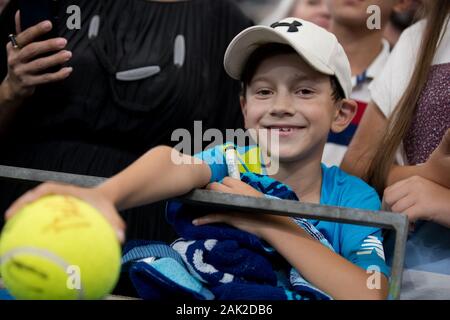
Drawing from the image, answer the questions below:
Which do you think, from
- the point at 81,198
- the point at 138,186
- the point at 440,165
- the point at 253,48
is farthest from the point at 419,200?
the point at 81,198

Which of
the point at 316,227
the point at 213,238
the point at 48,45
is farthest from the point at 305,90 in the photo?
the point at 48,45

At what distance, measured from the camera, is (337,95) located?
178cm

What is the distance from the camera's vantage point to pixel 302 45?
1.65 meters

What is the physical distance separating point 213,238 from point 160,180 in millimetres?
191

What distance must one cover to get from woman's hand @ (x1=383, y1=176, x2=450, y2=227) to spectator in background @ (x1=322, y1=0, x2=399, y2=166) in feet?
1.98

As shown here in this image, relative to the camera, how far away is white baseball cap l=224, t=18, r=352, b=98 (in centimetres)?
165

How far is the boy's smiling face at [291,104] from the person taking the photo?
5.53ft

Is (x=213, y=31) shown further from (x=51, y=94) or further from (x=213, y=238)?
(x=213, y=238)

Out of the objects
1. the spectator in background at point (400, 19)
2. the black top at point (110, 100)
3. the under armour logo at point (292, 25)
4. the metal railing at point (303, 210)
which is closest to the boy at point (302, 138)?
the under armour logo at point (292, 25)

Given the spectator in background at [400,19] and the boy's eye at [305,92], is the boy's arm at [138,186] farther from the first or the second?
the spectator in background at [400,19]

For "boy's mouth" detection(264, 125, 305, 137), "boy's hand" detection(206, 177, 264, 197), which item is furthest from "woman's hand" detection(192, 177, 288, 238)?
"boy's mouth" detection(264, 125, 305, 137)
